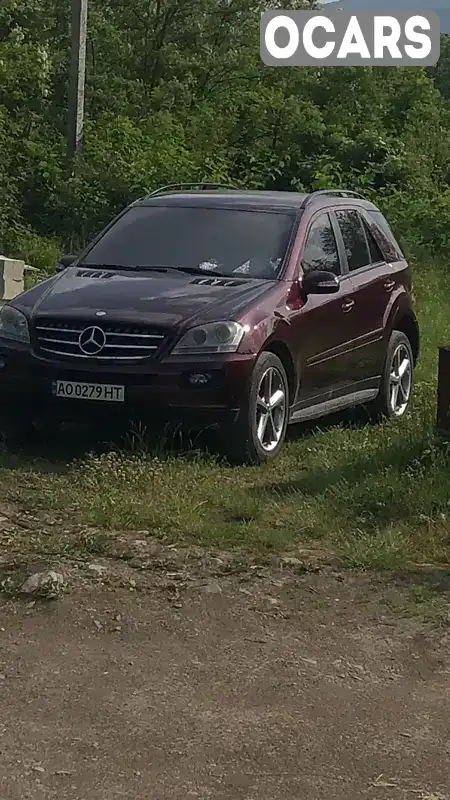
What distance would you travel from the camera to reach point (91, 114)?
25.7 meters

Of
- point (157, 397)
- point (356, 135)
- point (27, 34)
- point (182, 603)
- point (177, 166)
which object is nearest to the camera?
point (182, 603)

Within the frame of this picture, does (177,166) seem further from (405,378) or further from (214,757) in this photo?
(214,757)

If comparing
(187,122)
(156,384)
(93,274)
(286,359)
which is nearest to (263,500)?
(156,384)

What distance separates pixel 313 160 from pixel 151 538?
17382mm

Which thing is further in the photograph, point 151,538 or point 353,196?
point 353,196

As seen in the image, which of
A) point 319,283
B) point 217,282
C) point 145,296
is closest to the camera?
point 145,296

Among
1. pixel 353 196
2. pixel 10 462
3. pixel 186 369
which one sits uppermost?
pixel 353 196

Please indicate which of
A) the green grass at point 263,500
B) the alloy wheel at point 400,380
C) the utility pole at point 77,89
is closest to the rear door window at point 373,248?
the alloy wheel at point 400,380

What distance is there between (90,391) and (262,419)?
1072 mm

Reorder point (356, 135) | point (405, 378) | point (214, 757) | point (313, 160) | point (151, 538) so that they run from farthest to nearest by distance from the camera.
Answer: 1. point (356, 135)
2. point (313, 160)
3. point (405, 378)
4. point (151, 538)
5. point (214, 757)

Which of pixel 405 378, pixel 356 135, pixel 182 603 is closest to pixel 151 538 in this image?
pixel 182 603

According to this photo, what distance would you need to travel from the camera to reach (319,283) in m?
8.41

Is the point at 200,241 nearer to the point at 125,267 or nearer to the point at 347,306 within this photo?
the point at 125,267

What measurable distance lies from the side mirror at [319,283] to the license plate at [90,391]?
1611 mm
